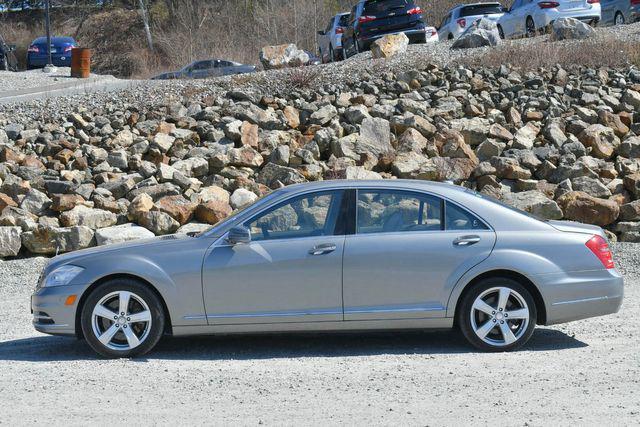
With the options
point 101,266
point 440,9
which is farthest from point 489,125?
point 440,9

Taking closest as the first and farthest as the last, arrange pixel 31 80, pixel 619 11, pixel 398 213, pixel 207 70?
pixel 398 213, pixel 31 80, pixel 207 70, pixel 619 11

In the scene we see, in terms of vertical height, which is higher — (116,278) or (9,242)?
(116,278)

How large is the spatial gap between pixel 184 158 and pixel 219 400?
1191 centimetres

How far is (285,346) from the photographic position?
8430 millimetres

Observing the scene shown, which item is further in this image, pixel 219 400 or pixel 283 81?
pixel 283 81

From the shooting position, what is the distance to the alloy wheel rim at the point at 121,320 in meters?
7.87

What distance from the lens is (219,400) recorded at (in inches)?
261

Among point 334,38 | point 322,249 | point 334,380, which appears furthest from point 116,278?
point 334,38

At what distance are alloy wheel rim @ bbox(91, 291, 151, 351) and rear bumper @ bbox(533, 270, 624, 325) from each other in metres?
3.07

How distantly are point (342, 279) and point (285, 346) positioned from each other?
98cm

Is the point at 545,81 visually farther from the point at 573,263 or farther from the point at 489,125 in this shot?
the point at 573,263

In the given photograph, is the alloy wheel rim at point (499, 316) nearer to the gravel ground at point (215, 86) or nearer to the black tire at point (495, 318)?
the black tire at point (495, 318)

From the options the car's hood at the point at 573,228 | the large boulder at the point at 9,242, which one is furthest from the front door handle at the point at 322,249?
the large boulder at the point at 9,242

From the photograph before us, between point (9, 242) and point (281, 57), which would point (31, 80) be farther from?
point (9, 242)
